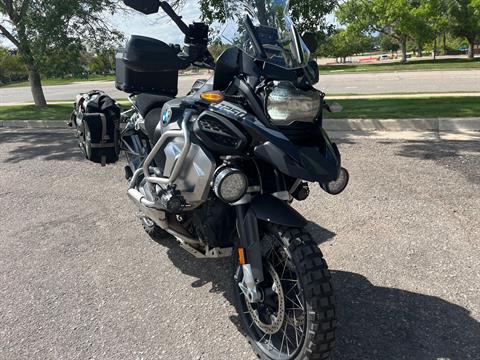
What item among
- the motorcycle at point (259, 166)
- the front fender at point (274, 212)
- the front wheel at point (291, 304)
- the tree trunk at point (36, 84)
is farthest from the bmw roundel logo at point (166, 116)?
the tree trunk at point (36, 84)

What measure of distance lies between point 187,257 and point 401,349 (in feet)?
6.46

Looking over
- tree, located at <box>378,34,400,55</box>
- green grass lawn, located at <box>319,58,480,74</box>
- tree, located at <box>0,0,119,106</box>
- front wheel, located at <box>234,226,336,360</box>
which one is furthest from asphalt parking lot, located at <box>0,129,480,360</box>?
tree, located at <box>378,34,400,55</box>

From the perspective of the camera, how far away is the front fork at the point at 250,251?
8.09 feet

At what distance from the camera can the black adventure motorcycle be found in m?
2.32

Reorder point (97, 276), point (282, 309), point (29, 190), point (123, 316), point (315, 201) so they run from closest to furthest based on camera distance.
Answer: point (282, 309)
point (123, 316)
point (97, 276)
point (315, 201)
point (29, 190)

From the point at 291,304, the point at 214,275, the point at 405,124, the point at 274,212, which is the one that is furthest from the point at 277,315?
the point at 405,124

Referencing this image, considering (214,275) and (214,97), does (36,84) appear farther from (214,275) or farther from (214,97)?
(214,97)

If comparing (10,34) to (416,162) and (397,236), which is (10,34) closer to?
(416,162)

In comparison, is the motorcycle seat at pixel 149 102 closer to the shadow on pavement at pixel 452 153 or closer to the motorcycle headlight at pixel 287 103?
the motorcycle headlight at pixel 287 103

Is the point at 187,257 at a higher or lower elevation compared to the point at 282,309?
lower

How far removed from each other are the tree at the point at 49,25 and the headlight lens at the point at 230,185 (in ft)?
33.6

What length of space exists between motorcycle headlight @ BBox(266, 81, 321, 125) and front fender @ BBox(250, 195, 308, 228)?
1.43 ft

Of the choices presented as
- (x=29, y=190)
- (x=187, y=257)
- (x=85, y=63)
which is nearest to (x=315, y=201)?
(x=187, y=257)

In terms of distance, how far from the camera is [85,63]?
13453 millimetres
